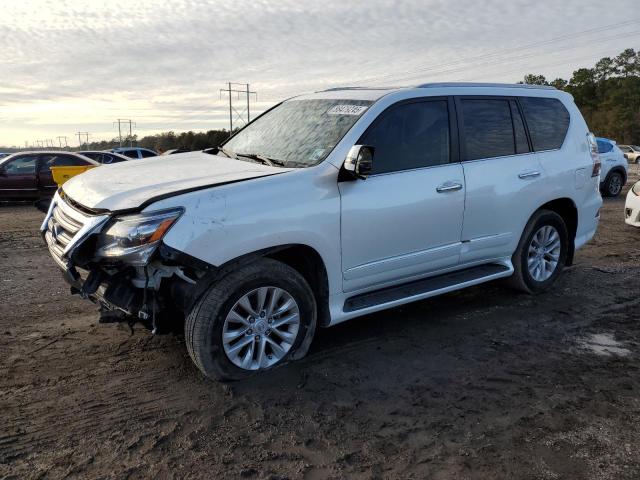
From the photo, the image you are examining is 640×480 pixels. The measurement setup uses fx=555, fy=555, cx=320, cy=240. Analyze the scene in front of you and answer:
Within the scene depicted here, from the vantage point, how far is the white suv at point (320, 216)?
11.0ft

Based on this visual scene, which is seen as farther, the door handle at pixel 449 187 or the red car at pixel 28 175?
the red car at pixel 28 175

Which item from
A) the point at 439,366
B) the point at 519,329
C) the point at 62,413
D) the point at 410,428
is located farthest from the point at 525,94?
the point at 62,413

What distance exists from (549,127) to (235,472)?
4426 millimetres

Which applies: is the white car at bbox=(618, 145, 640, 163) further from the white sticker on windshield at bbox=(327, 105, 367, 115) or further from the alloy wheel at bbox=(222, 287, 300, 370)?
the alloy wheel at bbox=(222, 287, 300, 370)

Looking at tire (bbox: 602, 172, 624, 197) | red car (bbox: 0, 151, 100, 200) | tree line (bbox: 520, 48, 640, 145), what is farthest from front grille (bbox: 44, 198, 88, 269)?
tree line (bbox: 520, 48, 640, 145)

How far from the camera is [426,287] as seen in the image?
14.5 ft

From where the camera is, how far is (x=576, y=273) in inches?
257

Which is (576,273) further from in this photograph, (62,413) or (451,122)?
(62,413)

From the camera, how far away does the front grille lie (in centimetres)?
354

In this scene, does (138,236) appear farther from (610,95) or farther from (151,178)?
(610,95)

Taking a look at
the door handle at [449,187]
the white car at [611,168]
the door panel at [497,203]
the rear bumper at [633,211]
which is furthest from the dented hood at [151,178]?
the white car at [611,168]

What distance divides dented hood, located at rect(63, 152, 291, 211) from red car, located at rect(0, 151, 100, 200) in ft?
33.5

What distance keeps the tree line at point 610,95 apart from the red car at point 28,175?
5796cm

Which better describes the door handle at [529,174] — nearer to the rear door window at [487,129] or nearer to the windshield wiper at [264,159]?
the rear door window at [487,129]
